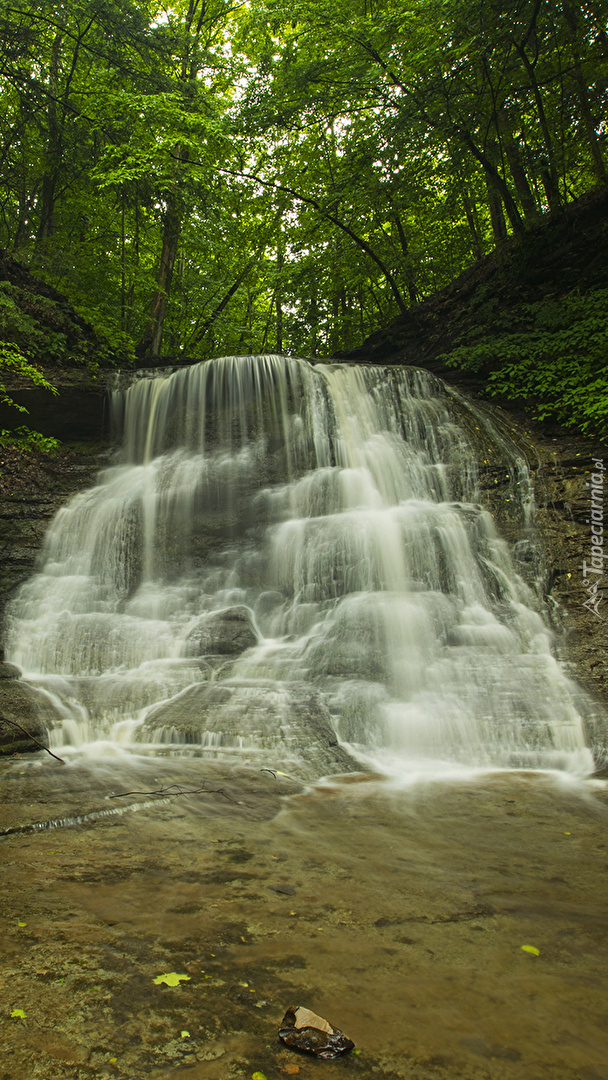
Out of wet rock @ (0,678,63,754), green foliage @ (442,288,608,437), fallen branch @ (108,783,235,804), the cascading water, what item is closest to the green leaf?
fallen branch @ (108,783,235,804)

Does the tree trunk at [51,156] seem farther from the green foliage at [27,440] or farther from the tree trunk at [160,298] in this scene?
the green foliage at [27,440]

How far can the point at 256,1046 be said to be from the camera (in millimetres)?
1608

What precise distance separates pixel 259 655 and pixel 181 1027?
546 cm

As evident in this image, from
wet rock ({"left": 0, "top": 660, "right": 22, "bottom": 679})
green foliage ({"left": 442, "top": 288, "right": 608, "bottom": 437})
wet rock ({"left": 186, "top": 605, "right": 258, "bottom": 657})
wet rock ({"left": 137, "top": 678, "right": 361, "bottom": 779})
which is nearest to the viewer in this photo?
wet rock ({"left": 137, "top": 678, "right": 361, "bottom": 779})

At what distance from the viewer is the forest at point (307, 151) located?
36.0 ft

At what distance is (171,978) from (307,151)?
17.2m

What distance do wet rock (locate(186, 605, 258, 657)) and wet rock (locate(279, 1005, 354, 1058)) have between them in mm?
5641

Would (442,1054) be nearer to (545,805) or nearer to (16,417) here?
(545,805)

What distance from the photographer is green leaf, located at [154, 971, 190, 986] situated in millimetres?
1857

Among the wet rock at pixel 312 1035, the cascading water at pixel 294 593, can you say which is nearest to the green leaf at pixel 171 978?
the wet rock at pixel 312 1035

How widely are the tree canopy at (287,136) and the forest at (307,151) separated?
60 mm

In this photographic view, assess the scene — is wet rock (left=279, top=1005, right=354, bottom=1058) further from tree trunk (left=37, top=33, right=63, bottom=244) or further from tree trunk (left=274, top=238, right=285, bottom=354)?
tree trunk (left=274, top=238, right=285, bottom=354)

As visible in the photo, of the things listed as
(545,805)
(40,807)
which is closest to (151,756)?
(40,807)

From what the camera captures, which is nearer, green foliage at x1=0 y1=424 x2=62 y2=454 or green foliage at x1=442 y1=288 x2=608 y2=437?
green foliage at x1=442 y1=288 x2=608 y2=437
